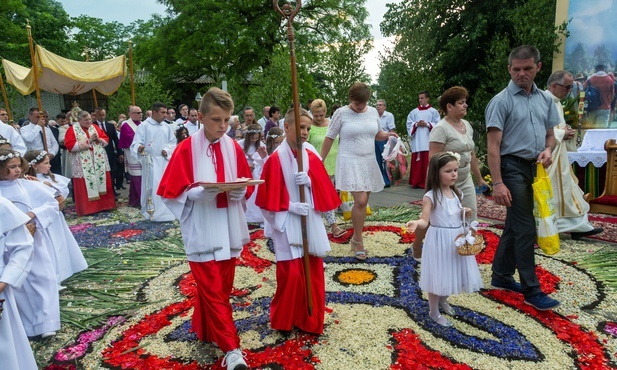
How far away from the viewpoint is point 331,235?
6945 millimetres

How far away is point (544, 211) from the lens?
424 centimetres

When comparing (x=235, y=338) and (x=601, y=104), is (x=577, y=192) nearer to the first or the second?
(x=235, y=338)

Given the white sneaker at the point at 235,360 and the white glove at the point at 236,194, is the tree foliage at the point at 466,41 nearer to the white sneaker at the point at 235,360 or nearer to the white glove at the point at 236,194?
the white glove at the point at 236,194

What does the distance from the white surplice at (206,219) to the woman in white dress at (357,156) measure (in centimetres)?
243

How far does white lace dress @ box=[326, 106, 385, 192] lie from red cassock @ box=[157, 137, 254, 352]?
253 cm

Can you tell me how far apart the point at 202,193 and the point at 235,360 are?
1.22 meters

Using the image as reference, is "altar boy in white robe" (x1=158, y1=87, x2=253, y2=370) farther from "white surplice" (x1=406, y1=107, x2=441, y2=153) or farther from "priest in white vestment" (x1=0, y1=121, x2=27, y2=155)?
"white surplice" (x1=406, y1=107, x2=441, y2=153)

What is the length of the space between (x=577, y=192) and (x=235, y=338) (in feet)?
17.5

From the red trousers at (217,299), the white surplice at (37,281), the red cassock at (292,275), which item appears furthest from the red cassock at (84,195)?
the red cassock at (292,275)

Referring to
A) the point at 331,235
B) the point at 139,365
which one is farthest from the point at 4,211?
the point at 331,235

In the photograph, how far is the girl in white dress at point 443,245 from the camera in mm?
3701

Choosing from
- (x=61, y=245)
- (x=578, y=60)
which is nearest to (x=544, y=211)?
(x=61, y=245)

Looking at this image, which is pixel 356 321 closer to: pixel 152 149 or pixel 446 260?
pixel 446 260

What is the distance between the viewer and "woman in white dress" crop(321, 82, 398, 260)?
223 inches
